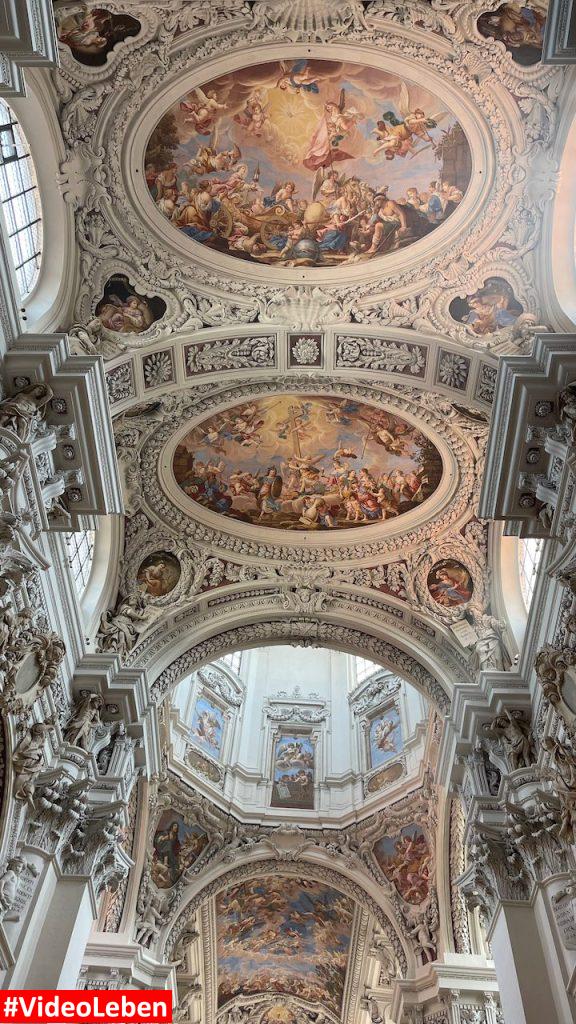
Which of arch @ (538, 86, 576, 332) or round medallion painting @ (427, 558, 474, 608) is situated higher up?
round medallion painting @ (427, 558, 474, 608)

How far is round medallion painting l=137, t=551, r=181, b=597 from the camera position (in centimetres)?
1633

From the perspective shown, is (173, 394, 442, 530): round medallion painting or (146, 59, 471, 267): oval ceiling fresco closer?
(146, 59, 471, 267): oval ceiling fresco

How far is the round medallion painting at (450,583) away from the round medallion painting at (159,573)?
16.5 feet

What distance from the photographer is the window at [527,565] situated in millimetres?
14852

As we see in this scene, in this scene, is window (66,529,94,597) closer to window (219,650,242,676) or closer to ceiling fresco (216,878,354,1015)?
window (219,650,242,676)

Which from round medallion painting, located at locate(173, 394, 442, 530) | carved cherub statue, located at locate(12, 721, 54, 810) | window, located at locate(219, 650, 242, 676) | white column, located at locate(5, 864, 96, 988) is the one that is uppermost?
window, located at locate(219, 650, 242, 676)

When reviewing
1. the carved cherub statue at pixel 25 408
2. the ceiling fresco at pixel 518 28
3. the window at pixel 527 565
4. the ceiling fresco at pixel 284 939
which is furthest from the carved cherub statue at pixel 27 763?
the ceiling fresco at pixel 284 939

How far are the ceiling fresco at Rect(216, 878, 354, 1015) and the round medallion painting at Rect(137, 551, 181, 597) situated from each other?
11843 millimetres

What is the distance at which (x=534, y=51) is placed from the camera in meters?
10.9

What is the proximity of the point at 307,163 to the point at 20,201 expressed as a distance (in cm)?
417

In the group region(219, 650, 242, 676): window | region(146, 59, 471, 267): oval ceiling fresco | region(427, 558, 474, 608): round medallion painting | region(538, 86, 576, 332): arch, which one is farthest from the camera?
region(219, 650, 242, 676): window

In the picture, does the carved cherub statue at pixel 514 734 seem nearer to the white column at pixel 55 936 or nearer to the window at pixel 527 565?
the window at pixel 527 565

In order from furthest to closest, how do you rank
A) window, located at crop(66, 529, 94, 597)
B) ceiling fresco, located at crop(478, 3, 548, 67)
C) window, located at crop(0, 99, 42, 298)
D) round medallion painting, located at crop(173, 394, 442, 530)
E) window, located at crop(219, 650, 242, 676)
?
1. window, located at crop(219, 650, 242, 676)
2. round medallion painting, located at crop(173, 394, 442, 530)
3. window, located at crop(66, 529, 94, 597)
4. window, located at crop(0, 99, 42, 298)
5. ceiling fresco, located at crop(478, 3, 548, 67)

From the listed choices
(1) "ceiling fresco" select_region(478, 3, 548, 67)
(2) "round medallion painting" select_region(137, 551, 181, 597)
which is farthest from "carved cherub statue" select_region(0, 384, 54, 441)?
(1) "ceiling fresco" select_region(478, 3, 548, 67)
